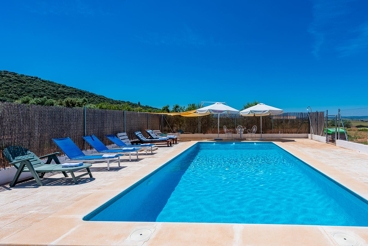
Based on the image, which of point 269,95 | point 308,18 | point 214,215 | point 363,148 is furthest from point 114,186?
point 269,95

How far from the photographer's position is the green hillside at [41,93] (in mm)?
28609

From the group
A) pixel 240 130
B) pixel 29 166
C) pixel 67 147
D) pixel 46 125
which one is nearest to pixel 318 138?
pixel 240 130

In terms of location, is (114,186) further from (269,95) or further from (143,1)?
(269,95)

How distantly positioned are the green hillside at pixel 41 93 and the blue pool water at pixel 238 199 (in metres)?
20.8

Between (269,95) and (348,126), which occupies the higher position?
(269,95)

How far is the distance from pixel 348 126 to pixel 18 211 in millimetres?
12916

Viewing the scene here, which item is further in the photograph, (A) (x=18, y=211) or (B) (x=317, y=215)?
(B) (x=317, y=215)

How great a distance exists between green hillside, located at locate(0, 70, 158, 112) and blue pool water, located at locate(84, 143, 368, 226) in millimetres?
20828

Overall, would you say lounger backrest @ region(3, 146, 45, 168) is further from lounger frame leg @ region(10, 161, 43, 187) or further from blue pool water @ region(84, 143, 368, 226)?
blue pool water @ region(84, 143, 368, 226)

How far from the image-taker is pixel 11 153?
5566 mm

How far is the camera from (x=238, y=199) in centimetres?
550

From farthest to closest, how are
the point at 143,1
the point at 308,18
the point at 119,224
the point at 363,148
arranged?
the point at 308,18
the point at 143,1
the point at 363,148
the point at 119,224

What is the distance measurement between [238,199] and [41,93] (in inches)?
1290

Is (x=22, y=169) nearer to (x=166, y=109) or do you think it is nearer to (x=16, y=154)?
(x=16, y=154)
